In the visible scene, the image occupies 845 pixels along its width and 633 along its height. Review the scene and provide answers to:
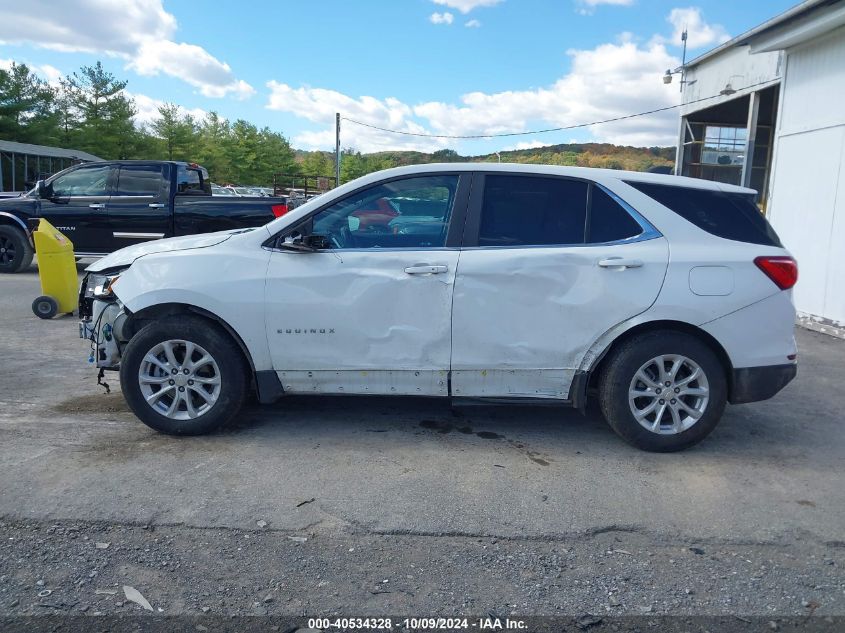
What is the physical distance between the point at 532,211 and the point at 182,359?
8.43 feet

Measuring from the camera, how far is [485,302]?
14.8 feet

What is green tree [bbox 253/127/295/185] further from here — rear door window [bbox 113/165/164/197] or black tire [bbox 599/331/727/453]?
black tire [bbox 599/331/727/453]

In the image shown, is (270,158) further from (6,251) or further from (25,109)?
Answer: (6,251)

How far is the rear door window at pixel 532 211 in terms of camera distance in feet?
15.2

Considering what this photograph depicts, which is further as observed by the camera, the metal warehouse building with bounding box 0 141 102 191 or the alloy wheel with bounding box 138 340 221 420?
the metal warehouse building with bounding box 0 141 102 191

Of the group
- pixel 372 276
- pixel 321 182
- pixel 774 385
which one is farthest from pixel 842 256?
pixel 321 182

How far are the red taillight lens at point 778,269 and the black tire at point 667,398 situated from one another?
611 mm

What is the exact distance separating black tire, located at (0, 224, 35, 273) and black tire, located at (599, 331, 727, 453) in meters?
11.7

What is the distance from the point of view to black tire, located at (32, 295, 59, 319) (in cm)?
868

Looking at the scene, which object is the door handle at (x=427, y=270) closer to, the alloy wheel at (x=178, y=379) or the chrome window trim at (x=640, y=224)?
the chrome window trim at (x=640, y=224)

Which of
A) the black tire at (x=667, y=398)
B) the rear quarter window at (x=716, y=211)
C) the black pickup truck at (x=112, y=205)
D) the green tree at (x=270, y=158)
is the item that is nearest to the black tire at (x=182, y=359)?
the black tire at (x=667, y=398)

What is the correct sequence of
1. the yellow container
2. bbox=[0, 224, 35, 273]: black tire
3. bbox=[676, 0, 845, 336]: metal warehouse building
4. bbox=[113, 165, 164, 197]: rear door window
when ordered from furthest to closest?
bbox=[0, 224, 35, 273]: black tire
bbox=[113, 165, 164, 197]: rear door window
bbox=[676, 0, 845, 336]: metal warehouse building
the yellow container

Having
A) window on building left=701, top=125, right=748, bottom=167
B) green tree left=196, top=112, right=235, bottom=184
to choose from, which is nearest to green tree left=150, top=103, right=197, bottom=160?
green tree left=196, top=112, right=235, bottom=184

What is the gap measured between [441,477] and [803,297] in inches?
304
